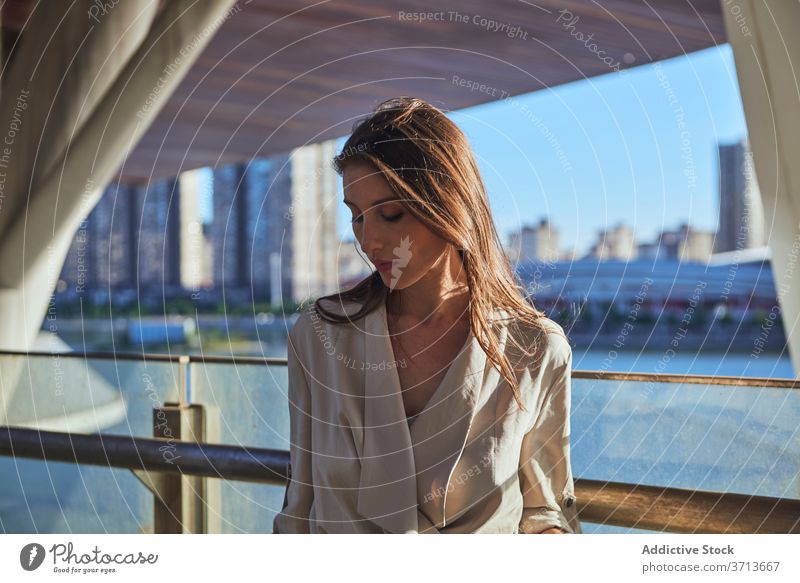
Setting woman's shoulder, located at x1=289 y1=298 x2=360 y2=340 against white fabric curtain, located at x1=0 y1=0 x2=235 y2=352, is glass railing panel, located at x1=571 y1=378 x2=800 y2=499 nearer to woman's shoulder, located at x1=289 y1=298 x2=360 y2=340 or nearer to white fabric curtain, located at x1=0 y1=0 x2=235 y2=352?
woman's shoulder, located at x1=289 y1=298 x2=360 y2=340

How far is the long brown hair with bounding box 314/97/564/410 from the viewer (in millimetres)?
881

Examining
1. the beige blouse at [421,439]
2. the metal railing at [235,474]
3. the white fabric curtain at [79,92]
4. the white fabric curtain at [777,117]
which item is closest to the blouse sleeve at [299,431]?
the beige blouse at [421,439]

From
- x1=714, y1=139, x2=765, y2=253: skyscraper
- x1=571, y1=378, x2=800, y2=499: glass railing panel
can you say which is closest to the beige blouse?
x1=571, y1=378, x2=800, y2=499: glass railing panel

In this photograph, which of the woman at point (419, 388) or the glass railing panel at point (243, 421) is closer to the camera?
the woman at point (419, 388)

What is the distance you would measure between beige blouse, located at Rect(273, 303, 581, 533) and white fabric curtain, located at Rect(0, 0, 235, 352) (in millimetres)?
1589

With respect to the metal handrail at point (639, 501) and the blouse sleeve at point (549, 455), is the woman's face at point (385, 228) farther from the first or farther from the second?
the metal handrail at point (639, 501)

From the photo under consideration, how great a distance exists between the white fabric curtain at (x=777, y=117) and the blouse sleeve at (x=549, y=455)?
64cm

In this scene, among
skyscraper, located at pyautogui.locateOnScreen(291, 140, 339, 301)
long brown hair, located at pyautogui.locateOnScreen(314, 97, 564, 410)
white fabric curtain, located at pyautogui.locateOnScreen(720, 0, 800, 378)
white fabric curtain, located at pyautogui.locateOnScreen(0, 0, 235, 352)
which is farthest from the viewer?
white fabric curtain, located at pyautogui.locateOnScreen(0, 0, 235, 352)

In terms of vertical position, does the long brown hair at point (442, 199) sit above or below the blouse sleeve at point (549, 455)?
above

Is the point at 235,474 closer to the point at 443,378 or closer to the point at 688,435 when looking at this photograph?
the point at 443,378

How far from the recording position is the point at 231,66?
3.64m

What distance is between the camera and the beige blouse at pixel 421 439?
90cm
